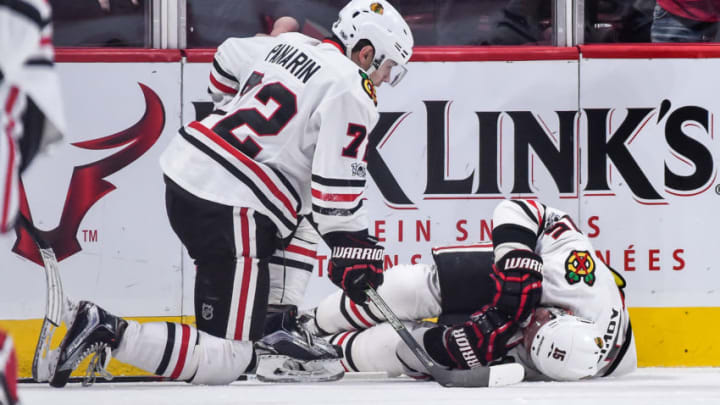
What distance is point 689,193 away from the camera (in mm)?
3518

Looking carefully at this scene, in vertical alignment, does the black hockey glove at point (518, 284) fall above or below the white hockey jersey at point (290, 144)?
below

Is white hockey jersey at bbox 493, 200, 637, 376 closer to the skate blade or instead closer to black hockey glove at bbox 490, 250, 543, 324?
black hockey glove at bbox 490, 250, 543, 324

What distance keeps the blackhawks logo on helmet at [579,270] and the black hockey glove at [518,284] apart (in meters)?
0.12

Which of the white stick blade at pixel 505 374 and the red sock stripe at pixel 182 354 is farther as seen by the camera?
the white stick blade at pixel 505 374

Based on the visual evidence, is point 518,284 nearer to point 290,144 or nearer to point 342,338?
point 342,338

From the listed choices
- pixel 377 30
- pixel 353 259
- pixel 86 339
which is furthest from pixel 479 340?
pixel 86 339

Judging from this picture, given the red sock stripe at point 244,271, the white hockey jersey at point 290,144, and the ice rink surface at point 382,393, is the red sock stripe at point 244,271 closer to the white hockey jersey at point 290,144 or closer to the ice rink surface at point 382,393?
the white hockey jersey at point 290,144

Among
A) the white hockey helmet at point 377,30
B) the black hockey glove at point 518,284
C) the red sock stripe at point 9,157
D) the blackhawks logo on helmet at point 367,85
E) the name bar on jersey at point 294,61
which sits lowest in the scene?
the black hockey glove at point 518,284

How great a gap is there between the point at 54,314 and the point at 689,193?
2.23 m

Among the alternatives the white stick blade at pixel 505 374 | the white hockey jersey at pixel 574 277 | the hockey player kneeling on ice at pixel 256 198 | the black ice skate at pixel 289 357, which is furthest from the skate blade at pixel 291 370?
the white hockey jersey at pixel 574 277

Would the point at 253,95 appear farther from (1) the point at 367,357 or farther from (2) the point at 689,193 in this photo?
(2) the point at 689,193

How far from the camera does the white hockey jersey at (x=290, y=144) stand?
2.61m

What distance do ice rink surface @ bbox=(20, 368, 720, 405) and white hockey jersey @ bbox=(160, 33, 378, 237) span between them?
45cm

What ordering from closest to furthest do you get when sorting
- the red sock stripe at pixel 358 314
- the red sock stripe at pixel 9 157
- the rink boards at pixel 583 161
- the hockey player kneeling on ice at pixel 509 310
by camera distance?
the red sock stripe at pixel 9 157 < the hockey player kneeling on ice at pixel 509 310 < the red sock stripe at pixel 358 314 < the rink boards at pixel 583 161
